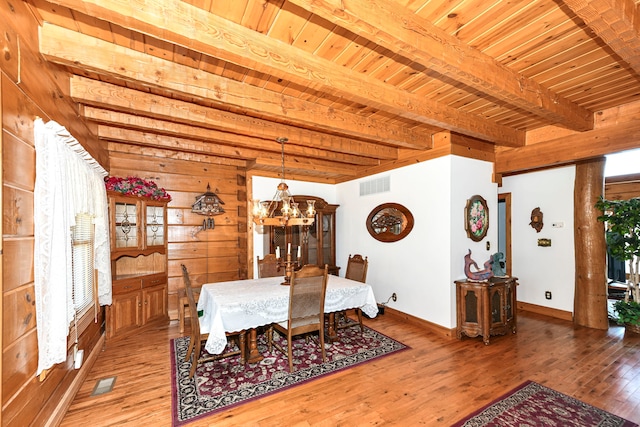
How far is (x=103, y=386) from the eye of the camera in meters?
2.53

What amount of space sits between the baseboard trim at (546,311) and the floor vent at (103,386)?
19.2 ft

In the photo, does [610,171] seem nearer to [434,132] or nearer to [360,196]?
[434,132]

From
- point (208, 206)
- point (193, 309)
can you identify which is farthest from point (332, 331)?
point (208, 206)

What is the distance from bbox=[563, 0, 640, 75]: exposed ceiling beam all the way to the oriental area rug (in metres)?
3.13

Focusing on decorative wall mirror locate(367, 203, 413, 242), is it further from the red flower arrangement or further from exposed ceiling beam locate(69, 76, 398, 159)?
the red flower arrangement

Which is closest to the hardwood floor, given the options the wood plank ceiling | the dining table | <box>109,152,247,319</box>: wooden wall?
the dining table

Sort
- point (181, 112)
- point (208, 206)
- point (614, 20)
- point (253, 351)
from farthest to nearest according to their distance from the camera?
point (208, 206) < point (253, 351) < point (181, 112) < point (614, 20)

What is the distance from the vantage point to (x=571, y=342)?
11.2 feet

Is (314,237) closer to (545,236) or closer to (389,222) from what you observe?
(389,222)

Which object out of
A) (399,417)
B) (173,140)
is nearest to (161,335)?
(173,140)

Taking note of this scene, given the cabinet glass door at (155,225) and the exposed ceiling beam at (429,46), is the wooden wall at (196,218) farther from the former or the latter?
the exposed ceiling beam at (429,46)

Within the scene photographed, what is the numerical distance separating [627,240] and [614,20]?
3680mm

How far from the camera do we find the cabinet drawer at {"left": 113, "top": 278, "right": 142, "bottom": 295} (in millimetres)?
3533

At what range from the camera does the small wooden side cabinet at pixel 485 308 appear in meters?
3.42
